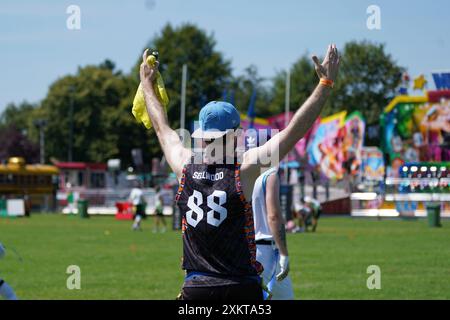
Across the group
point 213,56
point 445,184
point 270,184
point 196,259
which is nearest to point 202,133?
point 196,259

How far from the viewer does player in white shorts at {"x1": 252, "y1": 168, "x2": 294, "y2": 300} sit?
9320 mm

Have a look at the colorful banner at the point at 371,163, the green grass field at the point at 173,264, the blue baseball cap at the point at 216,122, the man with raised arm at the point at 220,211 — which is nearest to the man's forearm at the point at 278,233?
the man with raised arm at the point at 220,211

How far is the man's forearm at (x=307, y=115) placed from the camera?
5.21 meters

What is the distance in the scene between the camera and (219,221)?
548 centimetres

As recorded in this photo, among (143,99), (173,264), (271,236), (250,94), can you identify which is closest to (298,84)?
(250,94)

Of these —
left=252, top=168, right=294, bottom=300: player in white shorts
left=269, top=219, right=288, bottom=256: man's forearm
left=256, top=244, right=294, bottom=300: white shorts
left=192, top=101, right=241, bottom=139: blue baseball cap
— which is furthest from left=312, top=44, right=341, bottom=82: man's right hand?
left=256, top=244, right=294, bottom=300: white shorts

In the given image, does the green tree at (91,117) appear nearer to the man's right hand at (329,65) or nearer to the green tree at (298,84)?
the green tree at (298,84)

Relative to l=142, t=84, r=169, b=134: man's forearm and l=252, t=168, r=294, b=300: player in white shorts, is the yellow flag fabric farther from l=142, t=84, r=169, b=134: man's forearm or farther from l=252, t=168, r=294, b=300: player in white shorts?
l=252, t=168, r=294, b=300: player in white shorts

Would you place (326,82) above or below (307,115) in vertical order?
above

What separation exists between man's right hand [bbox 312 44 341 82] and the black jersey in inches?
30.7

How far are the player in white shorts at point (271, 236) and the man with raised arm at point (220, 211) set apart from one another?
3692mm

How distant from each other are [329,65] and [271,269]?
4.49 metres

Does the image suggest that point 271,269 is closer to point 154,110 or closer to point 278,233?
point 278,233
